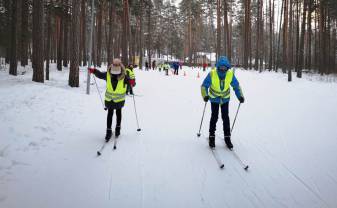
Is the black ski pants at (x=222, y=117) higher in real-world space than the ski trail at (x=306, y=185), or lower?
higher

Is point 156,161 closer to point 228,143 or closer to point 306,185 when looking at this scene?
point 228,143

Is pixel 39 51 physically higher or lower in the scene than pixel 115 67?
higher

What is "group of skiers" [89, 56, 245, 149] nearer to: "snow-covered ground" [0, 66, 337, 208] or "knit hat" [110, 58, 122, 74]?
"knit hat" [110, 58, 122, 74]

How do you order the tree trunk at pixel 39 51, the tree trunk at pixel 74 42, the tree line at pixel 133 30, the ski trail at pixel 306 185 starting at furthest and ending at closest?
1. the tree line at pixel 133 30
2. the tree trunk at pixel 39 51
3. the tree trunk at pixel 74 42
4. the ski trail at pixel 306 185

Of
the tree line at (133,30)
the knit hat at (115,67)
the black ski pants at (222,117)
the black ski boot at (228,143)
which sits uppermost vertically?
the tree line at (133,30)

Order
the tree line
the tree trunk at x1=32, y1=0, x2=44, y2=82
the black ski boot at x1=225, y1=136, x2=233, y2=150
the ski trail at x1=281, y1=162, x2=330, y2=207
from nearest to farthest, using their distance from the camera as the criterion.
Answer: the ski trail at x1=281, y1=162, x2=330, y2=207
the black ski boot at x1=225, y1=136, x2=233, y2=150
the tree trunk at x1=32, y1=0, x2=44, y2=82
the tree line

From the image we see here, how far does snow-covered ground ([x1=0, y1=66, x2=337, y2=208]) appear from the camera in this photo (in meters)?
4.31

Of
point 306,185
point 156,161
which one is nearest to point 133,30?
point 156,161

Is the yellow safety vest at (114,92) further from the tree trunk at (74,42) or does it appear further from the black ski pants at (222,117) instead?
the tree trunk at (74,42)

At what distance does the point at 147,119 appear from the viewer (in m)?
9.46

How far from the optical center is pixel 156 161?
5.68 m

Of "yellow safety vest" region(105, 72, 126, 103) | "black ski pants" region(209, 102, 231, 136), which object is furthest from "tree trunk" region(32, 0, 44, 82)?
"black ski pants" region(209, 102, 231, 136)

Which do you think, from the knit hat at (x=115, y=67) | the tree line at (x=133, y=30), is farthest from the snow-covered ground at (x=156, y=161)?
the tree line at (x=133, y=30)

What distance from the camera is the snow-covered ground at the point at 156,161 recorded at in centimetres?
431
